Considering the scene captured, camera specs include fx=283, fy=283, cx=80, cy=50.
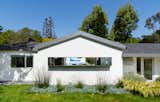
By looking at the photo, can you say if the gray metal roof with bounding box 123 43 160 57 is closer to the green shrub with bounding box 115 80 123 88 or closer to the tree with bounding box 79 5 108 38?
the green shrub with bounding box 115 80 123 88

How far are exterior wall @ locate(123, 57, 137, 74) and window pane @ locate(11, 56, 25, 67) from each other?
30.0 feet

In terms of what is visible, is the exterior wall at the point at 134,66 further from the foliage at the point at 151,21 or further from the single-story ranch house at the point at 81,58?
the foliage at the point at 151,21

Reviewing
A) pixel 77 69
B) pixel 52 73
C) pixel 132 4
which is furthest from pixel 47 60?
pixel 132 4

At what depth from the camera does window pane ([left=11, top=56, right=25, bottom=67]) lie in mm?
25444

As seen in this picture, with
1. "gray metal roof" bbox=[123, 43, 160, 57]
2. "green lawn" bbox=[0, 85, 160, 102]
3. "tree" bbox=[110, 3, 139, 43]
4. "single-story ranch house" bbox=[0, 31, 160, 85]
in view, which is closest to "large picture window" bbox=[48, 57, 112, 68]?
"single-story ranch house" bbox=[0, 31, 160, 85]

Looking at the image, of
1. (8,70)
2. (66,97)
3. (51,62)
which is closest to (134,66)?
(51,62)

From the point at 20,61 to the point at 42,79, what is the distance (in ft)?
21.0

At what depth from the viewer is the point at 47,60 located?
21.8 metres

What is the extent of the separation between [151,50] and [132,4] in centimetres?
2038

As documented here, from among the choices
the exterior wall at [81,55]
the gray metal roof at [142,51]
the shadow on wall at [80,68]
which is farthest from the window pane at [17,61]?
the gray metal roof at [142,51]

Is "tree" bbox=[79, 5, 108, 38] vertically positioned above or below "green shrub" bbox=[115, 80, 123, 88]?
above

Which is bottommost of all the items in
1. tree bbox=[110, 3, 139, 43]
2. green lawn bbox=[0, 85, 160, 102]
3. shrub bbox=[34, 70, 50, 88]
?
green lawn bbox=[0, 85, 160, 102]

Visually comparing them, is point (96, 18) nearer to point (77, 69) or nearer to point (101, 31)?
point (101, 31)

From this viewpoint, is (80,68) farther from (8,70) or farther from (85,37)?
(8,70)
